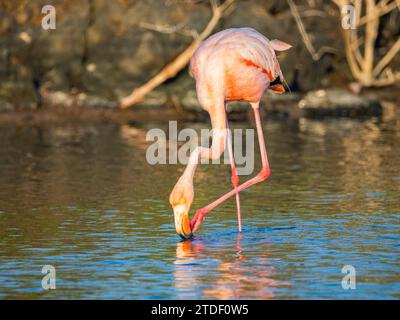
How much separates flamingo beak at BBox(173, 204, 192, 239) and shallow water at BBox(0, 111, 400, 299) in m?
0.13

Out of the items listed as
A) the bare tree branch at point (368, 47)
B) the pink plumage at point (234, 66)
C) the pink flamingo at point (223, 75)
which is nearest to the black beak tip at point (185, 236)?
the pink flamingo at point (223, 75)

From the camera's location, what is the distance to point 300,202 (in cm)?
1332

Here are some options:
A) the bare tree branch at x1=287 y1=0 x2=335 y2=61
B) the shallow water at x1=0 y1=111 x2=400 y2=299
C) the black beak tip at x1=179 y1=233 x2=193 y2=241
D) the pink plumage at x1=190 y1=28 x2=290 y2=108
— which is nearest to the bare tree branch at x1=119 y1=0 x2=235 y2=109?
the bare tree branch at x1=287 y1=0 x2=335 y2=61

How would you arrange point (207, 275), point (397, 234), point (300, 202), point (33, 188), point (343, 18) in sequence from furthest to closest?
point (343, 18) < point (33, 188) < point (300, 202) < point (397, 234) < point (207, 275)

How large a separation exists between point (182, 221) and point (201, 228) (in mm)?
1141

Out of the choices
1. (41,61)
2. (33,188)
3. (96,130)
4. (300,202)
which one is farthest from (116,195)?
(41,61)

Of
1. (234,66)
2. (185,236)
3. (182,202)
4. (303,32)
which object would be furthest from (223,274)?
(303,32)

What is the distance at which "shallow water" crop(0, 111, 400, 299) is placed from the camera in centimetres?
911

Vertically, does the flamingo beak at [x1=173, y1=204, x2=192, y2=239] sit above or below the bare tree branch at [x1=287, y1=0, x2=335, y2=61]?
below

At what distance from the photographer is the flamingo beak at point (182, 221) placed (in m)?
10.5

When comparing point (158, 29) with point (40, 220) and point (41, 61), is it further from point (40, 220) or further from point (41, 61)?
point (40, 220)

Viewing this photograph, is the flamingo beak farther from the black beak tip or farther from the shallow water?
the shallow water

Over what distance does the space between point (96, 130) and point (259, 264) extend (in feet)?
40.0
